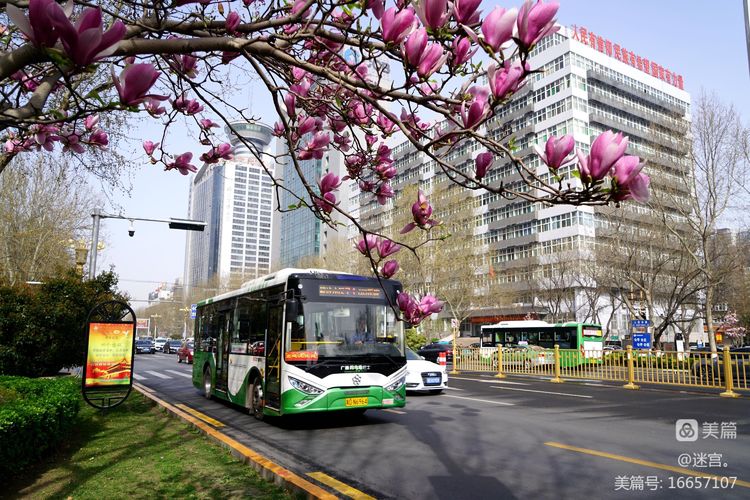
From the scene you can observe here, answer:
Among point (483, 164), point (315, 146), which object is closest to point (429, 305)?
point (483, 164)

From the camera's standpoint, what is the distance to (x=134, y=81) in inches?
73.8

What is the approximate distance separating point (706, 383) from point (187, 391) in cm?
1571

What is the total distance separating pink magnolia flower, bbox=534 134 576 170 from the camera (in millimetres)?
1979

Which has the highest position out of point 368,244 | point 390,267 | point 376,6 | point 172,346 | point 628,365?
point 376,6

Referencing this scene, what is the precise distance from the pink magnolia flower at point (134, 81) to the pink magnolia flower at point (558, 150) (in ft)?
4.76

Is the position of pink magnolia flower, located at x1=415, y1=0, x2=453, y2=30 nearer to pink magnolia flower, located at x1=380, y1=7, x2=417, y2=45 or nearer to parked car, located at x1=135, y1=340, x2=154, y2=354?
pink magnolia flower, located at x1=380, y1=7, x2=417, y2=45

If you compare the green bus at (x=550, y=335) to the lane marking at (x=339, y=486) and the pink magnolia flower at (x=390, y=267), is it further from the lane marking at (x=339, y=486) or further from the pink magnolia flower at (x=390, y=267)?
the pink magnolia flower at (x=390, y=267)

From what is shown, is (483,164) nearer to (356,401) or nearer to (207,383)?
(356,401)

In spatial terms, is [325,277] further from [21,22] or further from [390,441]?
[21,22]

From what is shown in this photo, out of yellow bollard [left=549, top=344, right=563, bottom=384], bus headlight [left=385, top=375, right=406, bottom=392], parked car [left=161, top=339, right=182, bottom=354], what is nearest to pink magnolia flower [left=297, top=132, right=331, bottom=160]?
bus headlight [left=385, top=375, right=406, bottom=392]

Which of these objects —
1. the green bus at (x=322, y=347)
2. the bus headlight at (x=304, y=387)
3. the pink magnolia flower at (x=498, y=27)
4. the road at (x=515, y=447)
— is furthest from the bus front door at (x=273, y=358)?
the pink magnolia flower at (x=498, y=27)

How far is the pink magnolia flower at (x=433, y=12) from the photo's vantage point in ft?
6.41

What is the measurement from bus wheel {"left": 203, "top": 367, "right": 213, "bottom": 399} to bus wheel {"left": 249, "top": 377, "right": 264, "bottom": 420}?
3.46 meters

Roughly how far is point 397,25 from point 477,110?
1.60ft
